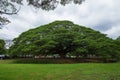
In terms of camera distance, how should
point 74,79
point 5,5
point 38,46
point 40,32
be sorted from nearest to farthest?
point 5,5, point 74,79, point 38,46, point 40,32

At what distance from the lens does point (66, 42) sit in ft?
108

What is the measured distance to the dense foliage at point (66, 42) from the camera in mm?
31844

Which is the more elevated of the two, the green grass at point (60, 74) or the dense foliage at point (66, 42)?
the dense foliage at point (66, 42)

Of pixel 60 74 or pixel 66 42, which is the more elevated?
pixel 66 42

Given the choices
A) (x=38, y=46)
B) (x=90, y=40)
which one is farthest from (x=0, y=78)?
(x=90, y=40)

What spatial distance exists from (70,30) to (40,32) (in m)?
4.67

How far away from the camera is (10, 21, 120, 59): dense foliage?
31844mm

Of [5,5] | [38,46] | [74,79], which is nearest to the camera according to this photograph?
[5,5]

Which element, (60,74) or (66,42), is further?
(66,42)

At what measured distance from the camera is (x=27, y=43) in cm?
3366

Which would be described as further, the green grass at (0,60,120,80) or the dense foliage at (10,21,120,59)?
the dense foliage at (10,21,120,59)

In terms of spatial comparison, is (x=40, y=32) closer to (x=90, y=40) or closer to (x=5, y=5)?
(x=90, y=40)

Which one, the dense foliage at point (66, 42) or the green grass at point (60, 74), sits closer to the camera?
the green grass at point (60, 74)

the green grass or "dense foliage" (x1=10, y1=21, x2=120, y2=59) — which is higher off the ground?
"dense foliage" (x1=10, y1=21, x2=120, y2=59)
